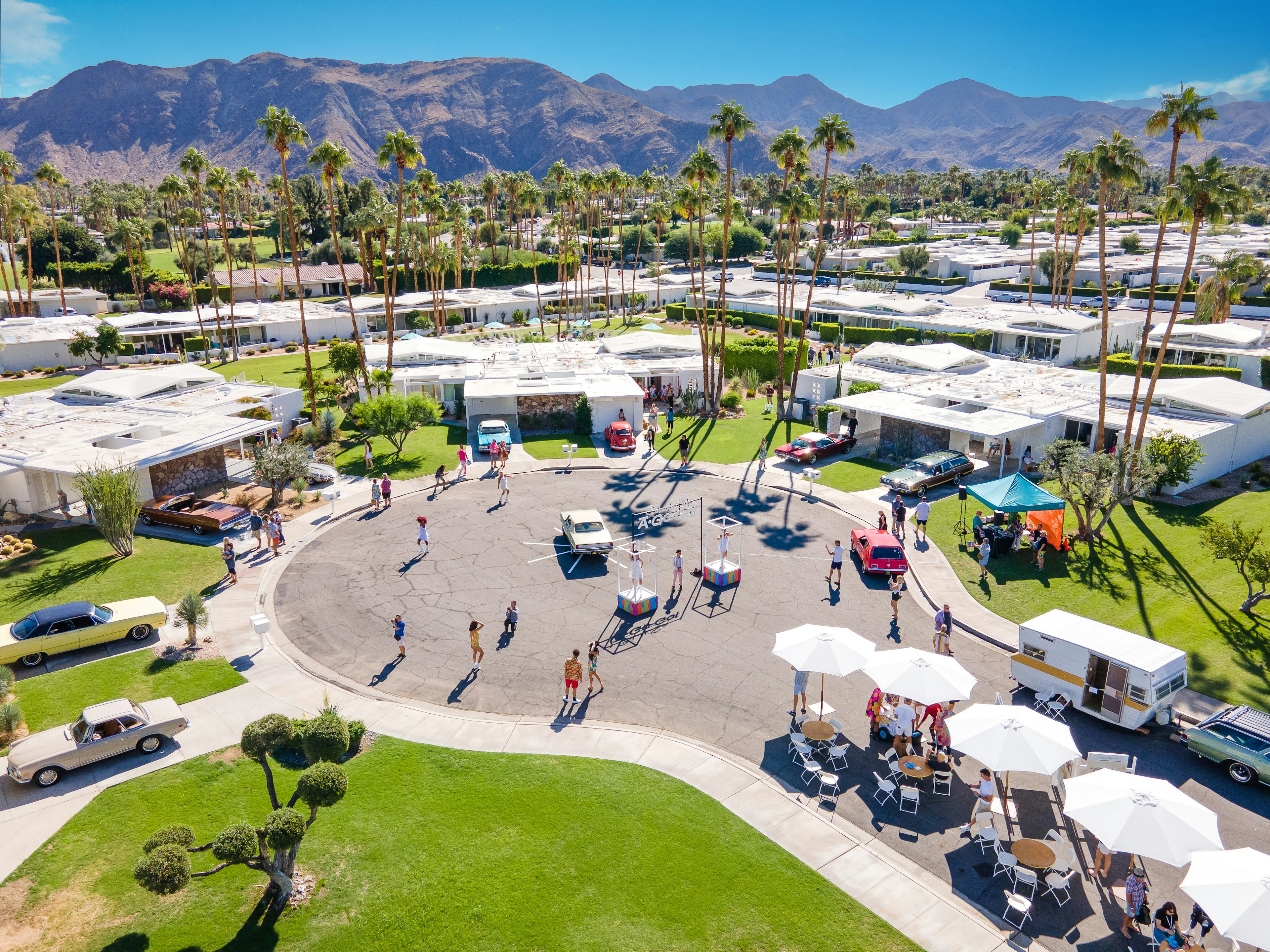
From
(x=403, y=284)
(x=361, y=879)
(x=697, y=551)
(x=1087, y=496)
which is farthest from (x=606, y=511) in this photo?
(x=403, y=284)

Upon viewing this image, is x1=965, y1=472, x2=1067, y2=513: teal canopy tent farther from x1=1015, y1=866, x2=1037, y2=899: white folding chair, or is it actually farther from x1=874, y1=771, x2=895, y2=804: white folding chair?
x1=1015, y1=866, x2=1037, y2=899: white folding chair

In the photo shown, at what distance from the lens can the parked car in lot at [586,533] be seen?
2673 centimetres

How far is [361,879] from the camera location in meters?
13.3

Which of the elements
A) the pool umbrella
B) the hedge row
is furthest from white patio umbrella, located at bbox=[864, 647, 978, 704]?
the hedge row

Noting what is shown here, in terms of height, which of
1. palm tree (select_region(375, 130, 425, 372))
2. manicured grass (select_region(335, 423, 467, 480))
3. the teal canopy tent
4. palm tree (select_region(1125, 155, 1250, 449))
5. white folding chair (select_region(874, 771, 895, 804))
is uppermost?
palm tree (select_region(375, 130, 425, 372))

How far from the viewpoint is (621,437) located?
3916 centimetres

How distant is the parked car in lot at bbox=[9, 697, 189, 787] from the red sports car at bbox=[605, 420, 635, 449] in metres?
24.7

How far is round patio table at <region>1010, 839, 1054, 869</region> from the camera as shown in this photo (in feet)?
43.9

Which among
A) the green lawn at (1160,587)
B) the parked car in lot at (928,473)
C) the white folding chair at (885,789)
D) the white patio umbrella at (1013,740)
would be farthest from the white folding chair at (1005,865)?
the parked car in lot at (928,473)

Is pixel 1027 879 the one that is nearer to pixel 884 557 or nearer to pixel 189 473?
pixel 884 557

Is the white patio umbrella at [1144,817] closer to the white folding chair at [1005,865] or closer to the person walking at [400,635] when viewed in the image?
the white folding chair at [1005,865]

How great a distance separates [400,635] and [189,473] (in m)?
18.7

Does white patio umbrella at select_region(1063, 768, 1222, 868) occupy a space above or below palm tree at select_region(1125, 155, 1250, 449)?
below

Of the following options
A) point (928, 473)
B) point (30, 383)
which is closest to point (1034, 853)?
point (928, 473)
